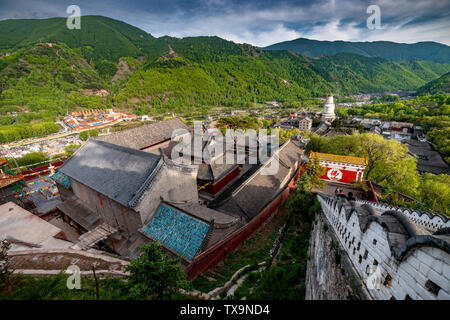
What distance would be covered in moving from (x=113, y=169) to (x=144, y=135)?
1755 centimetres

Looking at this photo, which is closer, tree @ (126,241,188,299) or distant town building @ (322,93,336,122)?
tree @ (126,241,188,299)

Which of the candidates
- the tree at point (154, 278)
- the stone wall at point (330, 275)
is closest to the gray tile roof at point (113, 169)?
the tree at point (154, 278)

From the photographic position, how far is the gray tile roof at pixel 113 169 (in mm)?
14523

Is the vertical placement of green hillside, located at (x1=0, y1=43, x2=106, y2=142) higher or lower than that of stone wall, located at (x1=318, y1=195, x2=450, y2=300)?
higher

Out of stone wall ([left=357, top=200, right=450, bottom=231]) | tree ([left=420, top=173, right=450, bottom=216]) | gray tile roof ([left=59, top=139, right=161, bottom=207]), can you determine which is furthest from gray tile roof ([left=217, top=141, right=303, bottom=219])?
tree ([left=420, top=173, right=450, bottom=216])

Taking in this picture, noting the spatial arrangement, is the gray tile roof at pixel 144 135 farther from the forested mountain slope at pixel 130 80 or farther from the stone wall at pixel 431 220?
the forested mountain slope at pixel 130 80

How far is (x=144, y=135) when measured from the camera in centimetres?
3294

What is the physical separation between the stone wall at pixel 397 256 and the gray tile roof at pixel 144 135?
29.8 m

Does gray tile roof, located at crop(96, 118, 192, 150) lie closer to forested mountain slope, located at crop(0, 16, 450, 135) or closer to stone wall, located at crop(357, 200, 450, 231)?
stone wall, located at crop(357, 200, 450, 231)

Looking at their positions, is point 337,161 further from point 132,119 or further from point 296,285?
point 132,119

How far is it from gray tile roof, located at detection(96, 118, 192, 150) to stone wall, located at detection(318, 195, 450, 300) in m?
29.8

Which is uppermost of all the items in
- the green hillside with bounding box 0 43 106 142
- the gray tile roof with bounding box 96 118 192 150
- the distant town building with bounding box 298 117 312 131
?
the green hillside with bounding box 0 43 106 142

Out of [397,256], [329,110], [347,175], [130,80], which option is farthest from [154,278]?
[130,80]

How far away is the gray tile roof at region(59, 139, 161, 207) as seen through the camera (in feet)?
47.6
